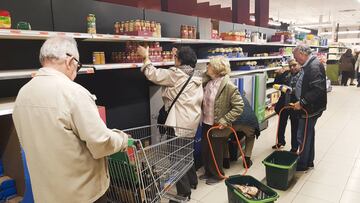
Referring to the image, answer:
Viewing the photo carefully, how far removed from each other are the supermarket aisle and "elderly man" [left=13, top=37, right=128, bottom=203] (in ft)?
6.08

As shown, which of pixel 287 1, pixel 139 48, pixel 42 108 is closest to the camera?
pixel 42 108

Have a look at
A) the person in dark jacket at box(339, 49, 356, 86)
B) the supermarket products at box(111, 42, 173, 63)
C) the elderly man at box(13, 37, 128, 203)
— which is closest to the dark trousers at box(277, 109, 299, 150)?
the supermarket products at box(111, 42, 173, 63)

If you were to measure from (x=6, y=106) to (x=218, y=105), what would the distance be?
7.21 feet

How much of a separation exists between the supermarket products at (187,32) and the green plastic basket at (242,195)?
2.07m

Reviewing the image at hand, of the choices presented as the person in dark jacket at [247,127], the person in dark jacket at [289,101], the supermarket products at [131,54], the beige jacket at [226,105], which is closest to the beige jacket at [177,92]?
the supermarket products at [131,54]

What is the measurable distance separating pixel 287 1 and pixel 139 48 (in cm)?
1010

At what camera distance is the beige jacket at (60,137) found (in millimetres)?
1492

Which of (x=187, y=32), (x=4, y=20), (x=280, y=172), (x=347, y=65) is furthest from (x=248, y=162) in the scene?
(x=347, y=65)

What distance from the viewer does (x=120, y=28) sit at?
3072mm

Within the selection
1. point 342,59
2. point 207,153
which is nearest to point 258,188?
point 207,153

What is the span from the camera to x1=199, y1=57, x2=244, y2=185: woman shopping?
330cm

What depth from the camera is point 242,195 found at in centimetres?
249

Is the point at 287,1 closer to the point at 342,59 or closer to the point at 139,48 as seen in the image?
the point at 342,59

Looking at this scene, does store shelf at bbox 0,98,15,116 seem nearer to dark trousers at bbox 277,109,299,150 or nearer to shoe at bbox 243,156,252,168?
shoe at bbox 243,156,252,168
